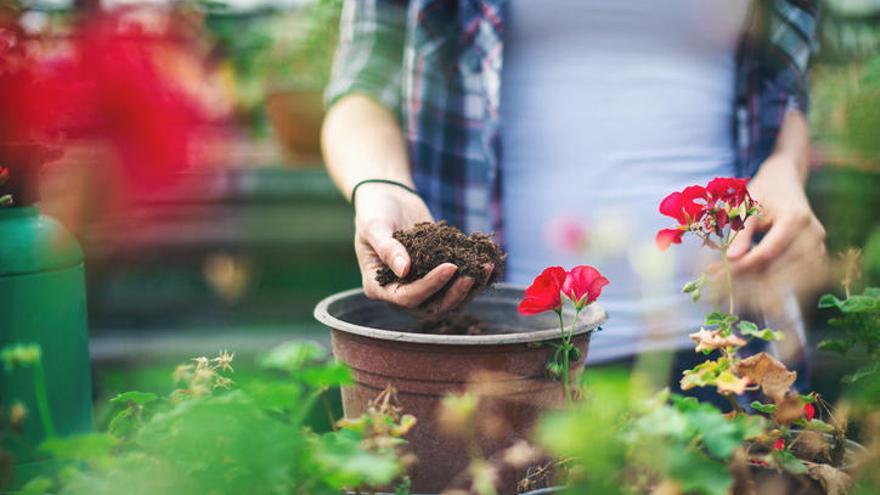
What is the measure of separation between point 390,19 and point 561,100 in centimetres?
35

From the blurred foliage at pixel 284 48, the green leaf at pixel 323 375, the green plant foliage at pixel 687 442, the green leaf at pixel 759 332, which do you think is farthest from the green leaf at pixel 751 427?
the blurred foliage at pixel 284 48

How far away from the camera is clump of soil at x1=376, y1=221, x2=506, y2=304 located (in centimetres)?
92

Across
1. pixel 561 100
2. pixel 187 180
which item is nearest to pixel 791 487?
pixel 187 180

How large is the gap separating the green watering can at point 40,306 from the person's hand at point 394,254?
35 cm

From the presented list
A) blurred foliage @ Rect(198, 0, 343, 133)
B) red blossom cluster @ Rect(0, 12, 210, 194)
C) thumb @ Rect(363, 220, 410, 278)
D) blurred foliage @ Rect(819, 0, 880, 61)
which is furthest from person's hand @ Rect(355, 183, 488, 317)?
blurred foliage @ Rect(819, 0, 880, 61)

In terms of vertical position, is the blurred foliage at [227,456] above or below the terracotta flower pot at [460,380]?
above

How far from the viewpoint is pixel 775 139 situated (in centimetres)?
140

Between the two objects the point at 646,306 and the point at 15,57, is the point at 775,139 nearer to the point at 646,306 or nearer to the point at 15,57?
the point at 646,306

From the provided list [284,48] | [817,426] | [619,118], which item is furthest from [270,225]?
[817,426]

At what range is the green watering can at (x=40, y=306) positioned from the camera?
0.80 metres

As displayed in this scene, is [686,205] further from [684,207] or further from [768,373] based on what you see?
[768,373]

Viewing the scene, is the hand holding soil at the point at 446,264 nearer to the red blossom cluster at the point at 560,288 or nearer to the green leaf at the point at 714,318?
the red blossom cluster at the point at 560,288

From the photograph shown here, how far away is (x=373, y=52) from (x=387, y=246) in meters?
0.57

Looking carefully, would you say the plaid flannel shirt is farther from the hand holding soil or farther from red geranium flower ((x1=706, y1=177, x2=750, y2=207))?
red geranium flower ((x1=706, y1=177, x2=750, y2=207))
